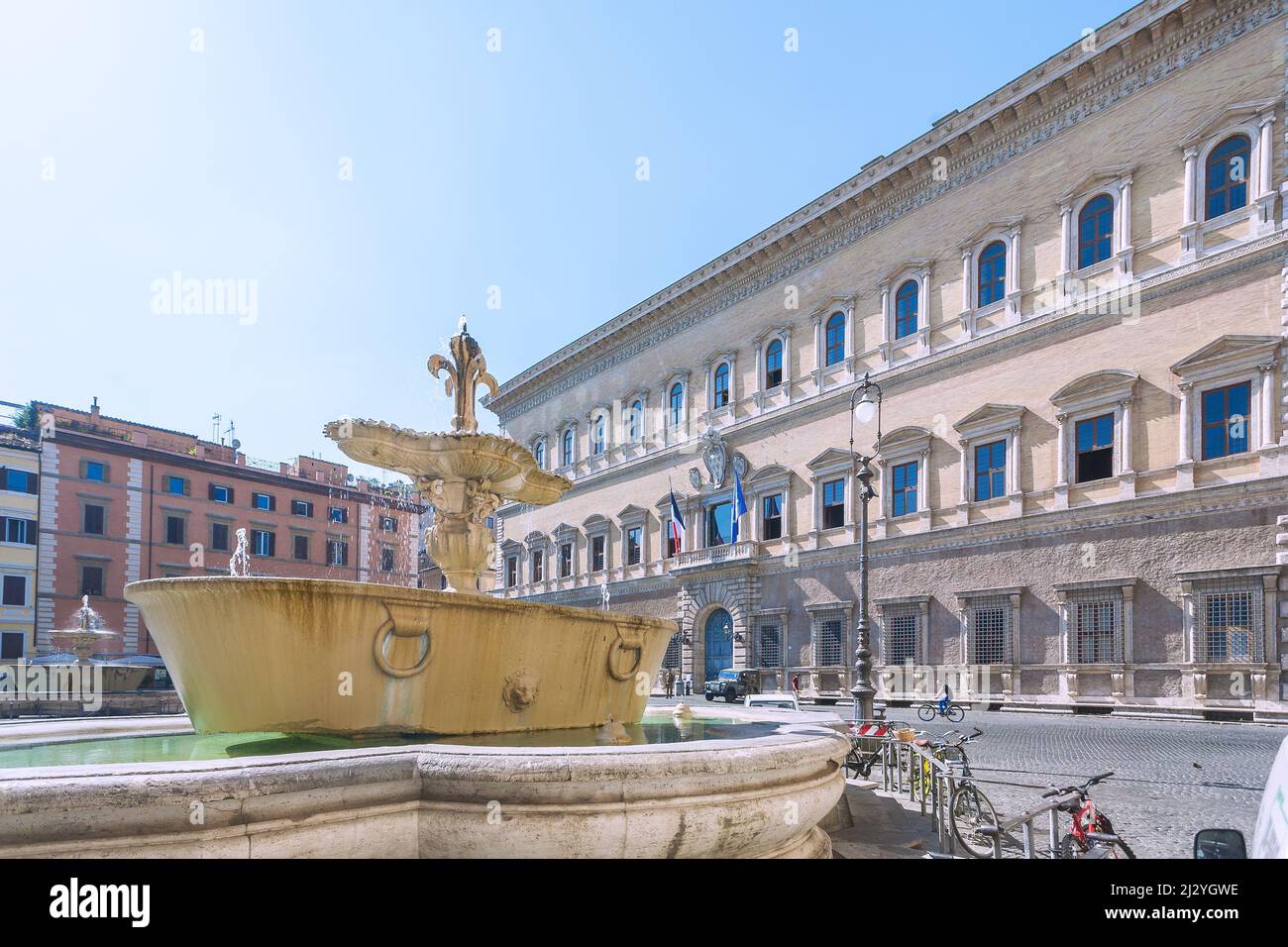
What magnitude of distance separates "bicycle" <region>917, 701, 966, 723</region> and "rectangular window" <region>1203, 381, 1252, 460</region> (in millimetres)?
8425

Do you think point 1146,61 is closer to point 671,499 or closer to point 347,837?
point 671,499

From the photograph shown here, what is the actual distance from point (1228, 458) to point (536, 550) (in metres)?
32.0

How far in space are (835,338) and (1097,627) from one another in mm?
13017

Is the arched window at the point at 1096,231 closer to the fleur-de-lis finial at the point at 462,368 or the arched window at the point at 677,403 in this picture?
the arched window at the point at 677,403

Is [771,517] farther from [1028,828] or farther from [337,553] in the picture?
[337,553]

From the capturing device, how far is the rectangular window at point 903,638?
83.8 feet

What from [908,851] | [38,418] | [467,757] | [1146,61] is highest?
[1146,61]

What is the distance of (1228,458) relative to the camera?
63.9 ft

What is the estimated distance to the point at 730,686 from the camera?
29.5m

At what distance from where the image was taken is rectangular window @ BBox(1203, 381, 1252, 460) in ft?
63.8

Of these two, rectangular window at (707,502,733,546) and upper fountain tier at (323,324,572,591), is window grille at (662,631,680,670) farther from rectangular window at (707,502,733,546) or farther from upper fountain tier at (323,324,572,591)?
upper fountain tier at (323,324,572,591)

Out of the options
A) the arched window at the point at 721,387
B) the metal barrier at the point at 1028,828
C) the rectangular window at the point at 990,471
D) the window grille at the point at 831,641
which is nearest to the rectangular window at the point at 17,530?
the arched window at the point at 721,387

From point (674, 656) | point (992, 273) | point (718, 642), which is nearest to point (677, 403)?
point (718, 642)
